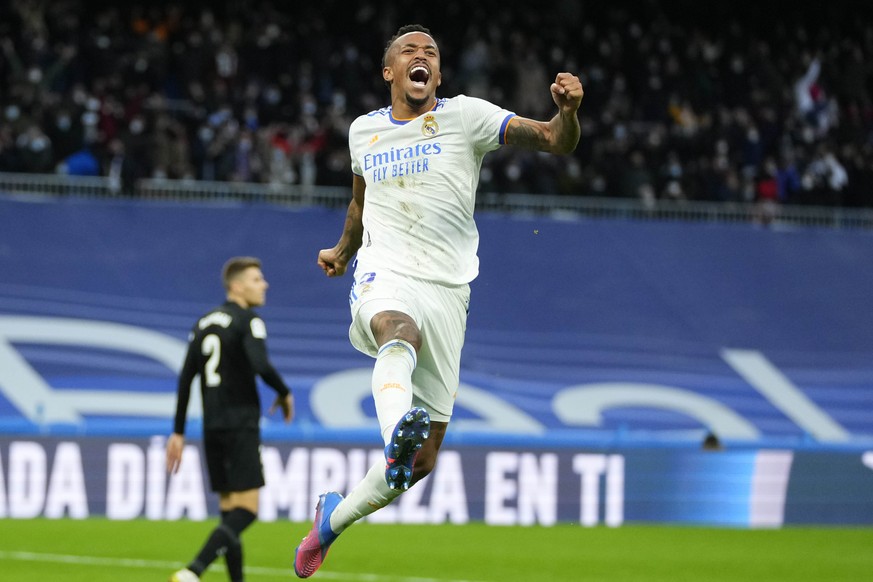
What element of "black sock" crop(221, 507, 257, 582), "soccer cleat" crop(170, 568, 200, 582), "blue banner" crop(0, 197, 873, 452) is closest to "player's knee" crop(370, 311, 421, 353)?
"soccer cleat" crop(170, 568, 200, 582)

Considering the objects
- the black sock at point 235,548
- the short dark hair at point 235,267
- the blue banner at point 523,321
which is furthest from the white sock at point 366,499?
the blue banner at point 523,321

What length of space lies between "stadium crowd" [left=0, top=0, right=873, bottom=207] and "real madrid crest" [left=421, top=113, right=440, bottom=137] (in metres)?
12.5

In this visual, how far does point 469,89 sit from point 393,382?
54.3 feet

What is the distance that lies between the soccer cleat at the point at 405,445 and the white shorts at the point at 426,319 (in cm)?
73

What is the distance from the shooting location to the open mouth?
6.09 meters

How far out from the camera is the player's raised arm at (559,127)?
5520 millimetres

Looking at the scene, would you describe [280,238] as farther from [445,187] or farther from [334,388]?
[445,187]

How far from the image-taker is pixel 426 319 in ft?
19.8

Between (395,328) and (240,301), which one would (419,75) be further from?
(240,301)

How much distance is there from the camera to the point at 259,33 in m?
22.0

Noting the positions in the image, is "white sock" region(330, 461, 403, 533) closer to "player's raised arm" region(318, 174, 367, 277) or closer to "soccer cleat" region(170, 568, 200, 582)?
"player's raised arm" region(318, 174, 367, 277)

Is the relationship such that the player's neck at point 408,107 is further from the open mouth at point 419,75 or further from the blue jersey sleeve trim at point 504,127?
the blue jersey sleeve trim at point 504,127

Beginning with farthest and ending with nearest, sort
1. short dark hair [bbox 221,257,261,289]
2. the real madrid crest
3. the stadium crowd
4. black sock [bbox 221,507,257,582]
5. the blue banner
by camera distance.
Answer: the stadium crowd → the blue banner → short dark hair [bbox 221,257,261,289] → black sock [bbox 221,507,257,582] → the real madrid crest

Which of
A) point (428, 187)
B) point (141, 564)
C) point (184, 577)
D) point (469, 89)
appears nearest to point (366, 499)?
point (428, 187)
